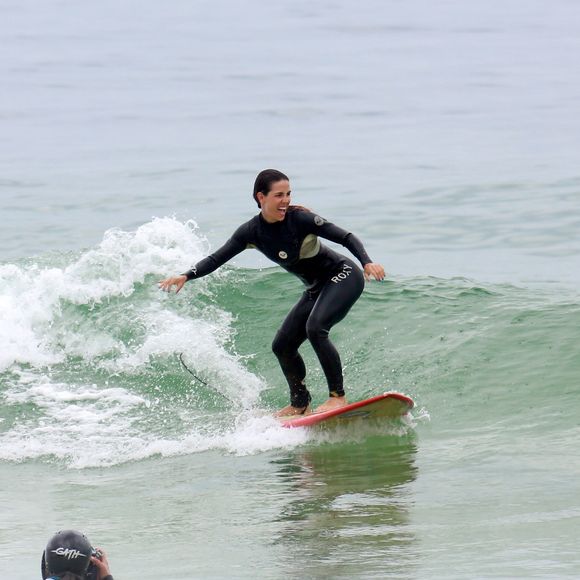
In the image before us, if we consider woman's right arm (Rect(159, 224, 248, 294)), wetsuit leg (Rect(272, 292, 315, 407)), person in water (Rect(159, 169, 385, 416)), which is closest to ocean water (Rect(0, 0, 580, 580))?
wetsuit leg (Rect(272, 292, 315, 407))

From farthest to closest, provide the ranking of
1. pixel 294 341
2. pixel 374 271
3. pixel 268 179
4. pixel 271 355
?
1. pixel 271 355
2. pixel 294 341
3. pixel 268 179
4. pixel 374 271

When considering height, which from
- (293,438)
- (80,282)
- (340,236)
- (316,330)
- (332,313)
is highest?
(340,236)

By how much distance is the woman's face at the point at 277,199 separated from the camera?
29.7 feet

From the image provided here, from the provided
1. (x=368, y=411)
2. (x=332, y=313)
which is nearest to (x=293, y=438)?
(x=368, y=411)

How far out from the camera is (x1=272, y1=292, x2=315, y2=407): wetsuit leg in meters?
9.55

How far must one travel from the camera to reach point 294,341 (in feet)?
31.4

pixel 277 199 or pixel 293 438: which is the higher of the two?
pixel 277 199

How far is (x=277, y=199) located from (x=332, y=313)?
3.01ft

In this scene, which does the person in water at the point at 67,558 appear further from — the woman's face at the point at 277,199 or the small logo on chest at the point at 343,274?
the small logo on chest at the point at 343,274

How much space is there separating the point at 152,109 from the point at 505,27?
19354 mm

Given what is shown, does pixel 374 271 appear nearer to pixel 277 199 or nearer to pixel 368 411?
pixel 277 199

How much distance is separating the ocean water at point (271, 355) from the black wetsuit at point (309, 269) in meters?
0.59

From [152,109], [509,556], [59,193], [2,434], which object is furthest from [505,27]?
[509,556]

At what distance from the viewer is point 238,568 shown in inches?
265
